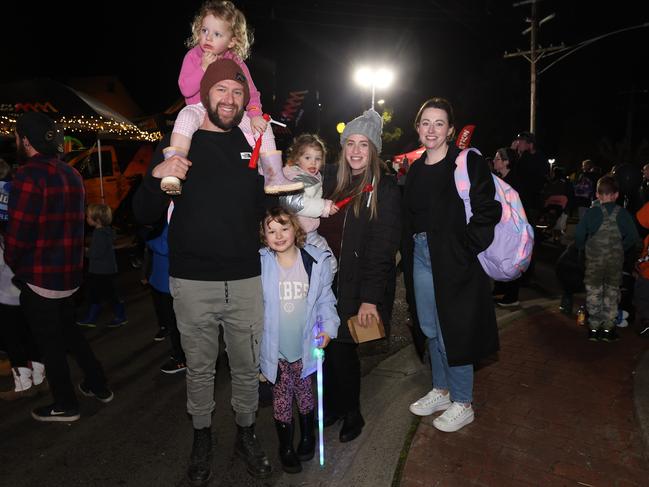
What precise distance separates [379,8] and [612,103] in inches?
1083

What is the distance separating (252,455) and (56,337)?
69.2 inches

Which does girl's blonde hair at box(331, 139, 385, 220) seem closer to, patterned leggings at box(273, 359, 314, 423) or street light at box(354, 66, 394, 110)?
patterned leggings at box(273, 359, 314, 423)

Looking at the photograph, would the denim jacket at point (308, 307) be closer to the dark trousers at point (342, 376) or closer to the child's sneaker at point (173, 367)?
the dark trousers at point (342, 376)

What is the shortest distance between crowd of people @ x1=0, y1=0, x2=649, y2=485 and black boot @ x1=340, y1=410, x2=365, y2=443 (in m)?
0.01

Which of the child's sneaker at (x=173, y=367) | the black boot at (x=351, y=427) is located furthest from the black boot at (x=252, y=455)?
the child's sneaker at (x=173, y=367)

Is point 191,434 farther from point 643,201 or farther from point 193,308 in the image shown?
point 643,201

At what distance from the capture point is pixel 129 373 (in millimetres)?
4609

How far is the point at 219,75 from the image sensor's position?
8.41ft

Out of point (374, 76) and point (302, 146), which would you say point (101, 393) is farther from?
point (374, 76)

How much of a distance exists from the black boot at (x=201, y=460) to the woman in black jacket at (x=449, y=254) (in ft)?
5.24

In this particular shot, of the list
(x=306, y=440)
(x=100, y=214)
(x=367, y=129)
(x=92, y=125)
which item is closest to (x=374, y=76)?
(x=92, y=125)

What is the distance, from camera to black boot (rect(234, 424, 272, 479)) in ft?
9.64

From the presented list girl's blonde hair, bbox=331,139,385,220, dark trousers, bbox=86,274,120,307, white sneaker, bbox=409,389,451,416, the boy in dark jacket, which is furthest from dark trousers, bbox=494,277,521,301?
dark trousers, bbox=86,274,120,307

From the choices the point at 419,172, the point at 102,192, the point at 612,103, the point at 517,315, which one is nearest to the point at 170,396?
the point at 419,172
